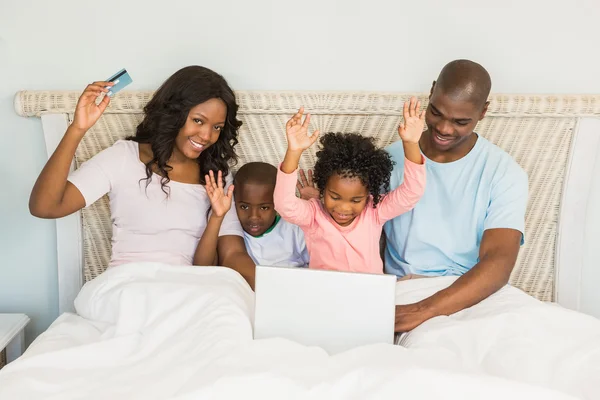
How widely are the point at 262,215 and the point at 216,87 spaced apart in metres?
0.39

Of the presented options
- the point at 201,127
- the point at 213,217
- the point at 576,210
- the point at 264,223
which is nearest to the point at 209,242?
the point at 213,217

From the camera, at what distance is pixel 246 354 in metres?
1.29

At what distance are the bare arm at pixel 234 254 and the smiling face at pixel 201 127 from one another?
0.87 ft

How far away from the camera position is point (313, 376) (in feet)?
3.94

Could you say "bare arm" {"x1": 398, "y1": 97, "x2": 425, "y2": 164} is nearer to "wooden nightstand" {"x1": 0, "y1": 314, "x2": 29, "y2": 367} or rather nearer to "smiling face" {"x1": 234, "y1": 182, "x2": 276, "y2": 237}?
"smiling face" {"x1": 234, "y1": 182, "x2": 276, "y2": 237}

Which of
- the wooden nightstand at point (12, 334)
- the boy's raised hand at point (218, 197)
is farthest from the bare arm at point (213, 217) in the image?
the wooden nightstand at point (12, 334)

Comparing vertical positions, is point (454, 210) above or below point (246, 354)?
above

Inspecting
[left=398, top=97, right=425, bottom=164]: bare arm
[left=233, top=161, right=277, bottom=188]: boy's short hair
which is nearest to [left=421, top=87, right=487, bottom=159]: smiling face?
[left=398, top=97, right=425, bottom=164]: bare arm

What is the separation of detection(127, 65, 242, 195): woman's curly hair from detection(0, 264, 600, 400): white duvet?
0.34m

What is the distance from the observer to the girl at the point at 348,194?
5.23 feet

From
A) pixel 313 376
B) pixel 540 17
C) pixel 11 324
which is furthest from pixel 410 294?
pixel 11 324

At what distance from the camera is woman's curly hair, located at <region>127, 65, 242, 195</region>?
1.76 m

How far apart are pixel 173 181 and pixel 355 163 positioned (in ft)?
1.79

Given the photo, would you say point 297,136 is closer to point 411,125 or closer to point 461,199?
point 411,125
